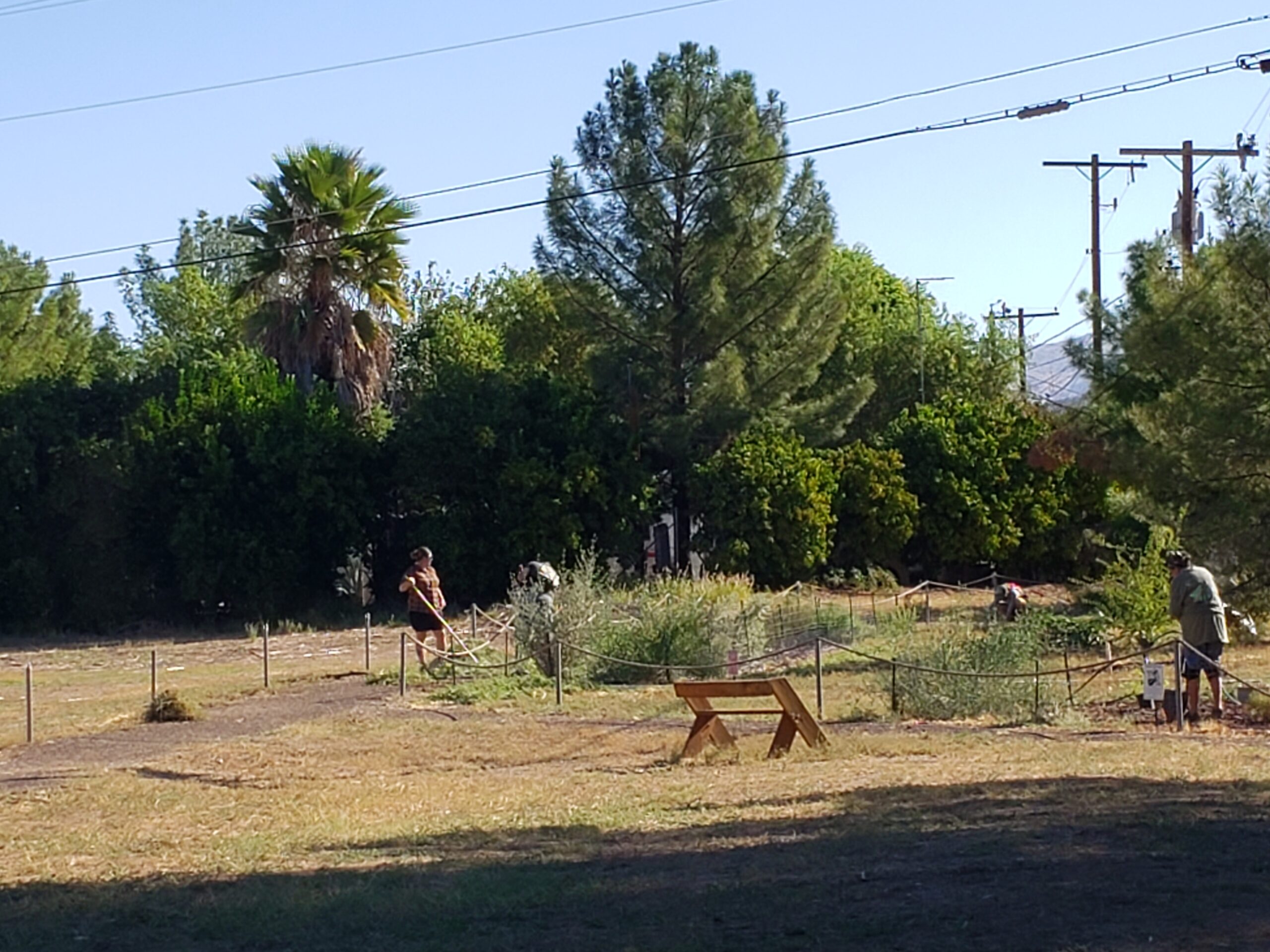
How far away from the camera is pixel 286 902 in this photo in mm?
8961

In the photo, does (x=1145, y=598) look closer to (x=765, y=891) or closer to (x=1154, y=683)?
(x=1154, y=683)

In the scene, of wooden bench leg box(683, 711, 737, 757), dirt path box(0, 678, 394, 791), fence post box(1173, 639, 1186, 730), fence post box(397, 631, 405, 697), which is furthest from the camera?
fence post box(397, 631, 405, 697)

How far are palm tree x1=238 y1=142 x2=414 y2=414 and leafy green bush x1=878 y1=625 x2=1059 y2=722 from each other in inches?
924

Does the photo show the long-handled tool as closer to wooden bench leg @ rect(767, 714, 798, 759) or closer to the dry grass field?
the dry grass field

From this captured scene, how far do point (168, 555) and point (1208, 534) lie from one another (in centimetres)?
2823

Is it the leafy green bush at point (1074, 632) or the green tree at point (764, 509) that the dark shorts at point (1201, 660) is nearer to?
the leafy green bush at point (1074, 632)

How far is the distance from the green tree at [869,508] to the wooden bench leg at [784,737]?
90.1 ft

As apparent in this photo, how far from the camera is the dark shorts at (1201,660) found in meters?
17.3

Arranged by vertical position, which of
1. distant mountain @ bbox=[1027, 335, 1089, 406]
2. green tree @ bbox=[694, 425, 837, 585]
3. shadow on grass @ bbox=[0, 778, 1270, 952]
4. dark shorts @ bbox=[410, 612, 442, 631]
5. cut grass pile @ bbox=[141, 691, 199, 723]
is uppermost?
distant mountain @ bbox=[1027, 335, 1089, 406]

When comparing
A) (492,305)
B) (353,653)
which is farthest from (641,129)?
(492,305)

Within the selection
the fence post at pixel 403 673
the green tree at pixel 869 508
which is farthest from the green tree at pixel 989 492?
the fence post at pixel 403 673

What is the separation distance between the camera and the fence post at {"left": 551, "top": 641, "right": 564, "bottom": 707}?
20.2m

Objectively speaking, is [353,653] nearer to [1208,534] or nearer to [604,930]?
[1208,534]

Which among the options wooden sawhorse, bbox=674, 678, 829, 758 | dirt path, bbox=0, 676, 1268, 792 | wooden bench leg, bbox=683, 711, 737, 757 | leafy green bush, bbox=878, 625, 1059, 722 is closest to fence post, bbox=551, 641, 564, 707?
dirt path, bbox=0, 676, 1268, 792
